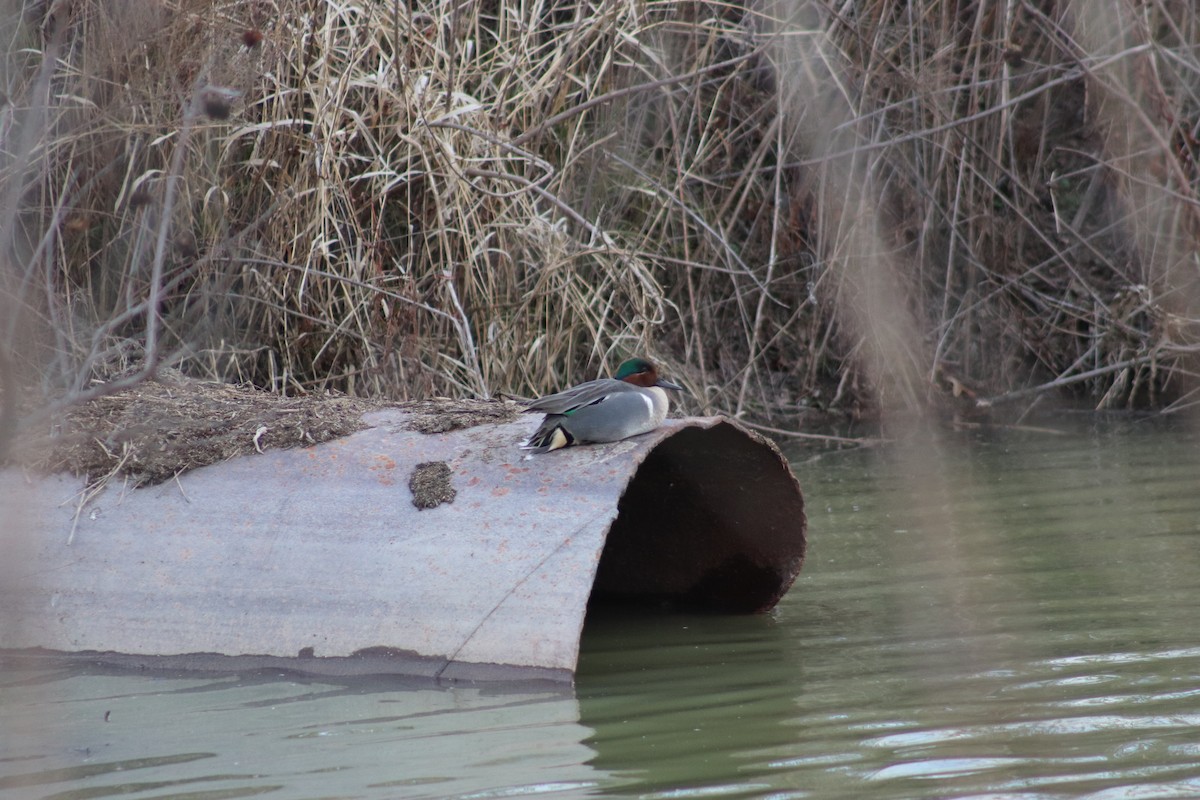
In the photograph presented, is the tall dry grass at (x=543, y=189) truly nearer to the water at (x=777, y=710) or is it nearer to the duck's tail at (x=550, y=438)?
the water at (x=777, y=710)

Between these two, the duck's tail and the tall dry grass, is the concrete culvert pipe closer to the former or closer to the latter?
the duck's tail

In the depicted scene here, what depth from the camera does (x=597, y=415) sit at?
147 inches

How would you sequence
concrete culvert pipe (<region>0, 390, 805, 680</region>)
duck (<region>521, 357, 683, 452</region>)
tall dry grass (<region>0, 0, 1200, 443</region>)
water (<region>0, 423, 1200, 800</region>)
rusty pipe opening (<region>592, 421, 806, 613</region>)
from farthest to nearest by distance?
tall dry grass (<region>0, 0, 1200, 443</region>)
rusty pipe opening (<region>592, 421, 806, 613</region>)
duck (<region>521, 357, 683, 452</region>)
concrete culvert pipe (<region>0, 390, 805, 680</region>)
water (<region>0, 423, 1200, 800</region>)

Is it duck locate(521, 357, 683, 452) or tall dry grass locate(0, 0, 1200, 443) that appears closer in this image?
duck locate(521, 357, 683, 452)

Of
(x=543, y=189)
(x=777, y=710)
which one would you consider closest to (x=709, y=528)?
(x=777, y=710)

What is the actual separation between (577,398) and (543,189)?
3336 mm

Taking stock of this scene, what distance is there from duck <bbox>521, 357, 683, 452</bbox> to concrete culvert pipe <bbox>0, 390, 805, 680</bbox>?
4cm

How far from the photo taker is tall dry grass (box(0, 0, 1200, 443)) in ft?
20.3

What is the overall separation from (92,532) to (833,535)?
284 cm

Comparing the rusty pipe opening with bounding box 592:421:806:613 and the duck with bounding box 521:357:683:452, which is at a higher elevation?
the duck with bounding box 521:357:683:452

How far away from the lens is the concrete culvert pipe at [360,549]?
3.41 meters

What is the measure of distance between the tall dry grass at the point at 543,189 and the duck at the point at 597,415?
84.1 inches

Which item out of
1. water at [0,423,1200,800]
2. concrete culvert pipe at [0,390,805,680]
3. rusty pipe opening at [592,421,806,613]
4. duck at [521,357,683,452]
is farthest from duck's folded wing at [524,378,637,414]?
water at [0,423,1200,800]

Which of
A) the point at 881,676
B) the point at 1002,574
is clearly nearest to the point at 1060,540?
the point at 1002,574
